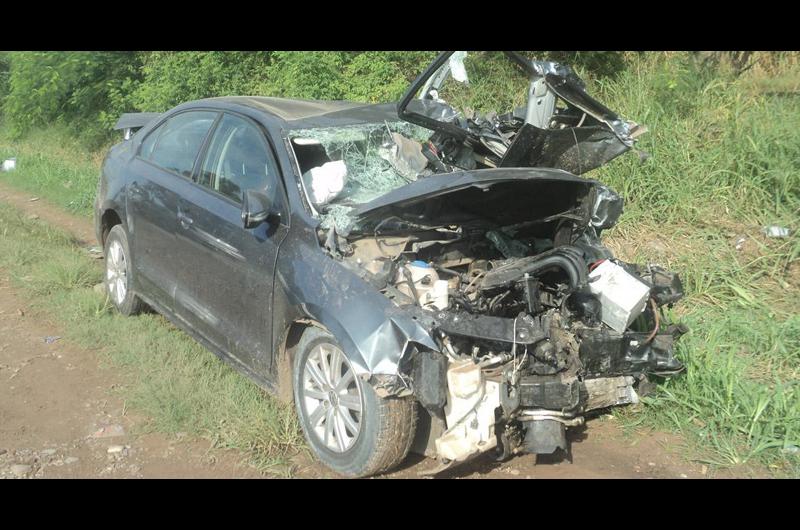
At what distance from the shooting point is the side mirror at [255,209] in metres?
4.23

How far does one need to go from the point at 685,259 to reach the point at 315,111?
3.13 meters

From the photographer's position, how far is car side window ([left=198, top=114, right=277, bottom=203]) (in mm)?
4578

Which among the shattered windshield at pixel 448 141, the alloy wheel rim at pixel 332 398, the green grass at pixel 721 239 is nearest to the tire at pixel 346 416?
the alloy wheel rim at pixel 332 398

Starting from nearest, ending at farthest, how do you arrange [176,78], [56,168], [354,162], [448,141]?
[354,162], [448,141], [176,78], [56,168]

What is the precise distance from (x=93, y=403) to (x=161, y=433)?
699 mm

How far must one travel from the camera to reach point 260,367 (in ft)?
14.5

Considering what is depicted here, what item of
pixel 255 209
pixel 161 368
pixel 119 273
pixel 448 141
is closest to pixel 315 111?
pixel 448 141

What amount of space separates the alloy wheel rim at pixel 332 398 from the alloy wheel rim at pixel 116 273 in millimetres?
2638

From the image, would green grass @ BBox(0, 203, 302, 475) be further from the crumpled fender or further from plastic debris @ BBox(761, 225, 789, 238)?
plastic debris @ BBox(761, 225, 789, 238)

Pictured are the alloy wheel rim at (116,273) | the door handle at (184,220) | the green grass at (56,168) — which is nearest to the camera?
the door handle at (184,220)

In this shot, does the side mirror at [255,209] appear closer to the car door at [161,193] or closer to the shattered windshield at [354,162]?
the shattered windshield at [354,162]

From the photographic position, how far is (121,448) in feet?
14.2

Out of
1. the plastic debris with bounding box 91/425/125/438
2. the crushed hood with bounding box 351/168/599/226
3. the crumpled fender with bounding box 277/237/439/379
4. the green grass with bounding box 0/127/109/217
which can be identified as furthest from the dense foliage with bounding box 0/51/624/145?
the plastic debris with bounding box 91/425/125/438

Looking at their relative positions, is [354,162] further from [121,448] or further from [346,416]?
[121,448]
